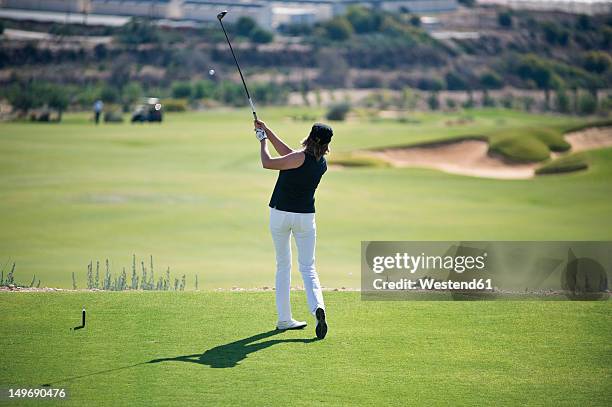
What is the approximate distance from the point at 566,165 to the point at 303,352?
28394 millimetres

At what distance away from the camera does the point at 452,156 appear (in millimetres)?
39688

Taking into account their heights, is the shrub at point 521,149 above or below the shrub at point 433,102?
above

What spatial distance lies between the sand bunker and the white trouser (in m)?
27.8

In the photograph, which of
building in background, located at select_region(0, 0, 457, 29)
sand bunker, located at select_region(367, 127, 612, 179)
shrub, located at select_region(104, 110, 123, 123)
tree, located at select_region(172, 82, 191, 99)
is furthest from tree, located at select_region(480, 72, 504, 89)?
sand bunker, located at select_region(367, 127, 612, 179)

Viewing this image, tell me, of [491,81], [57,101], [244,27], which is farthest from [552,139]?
[244,27]

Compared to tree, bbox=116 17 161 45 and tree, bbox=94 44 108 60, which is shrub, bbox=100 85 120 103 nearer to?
tree, bbox=94 44 108 60

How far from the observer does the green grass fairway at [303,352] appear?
796 centimetres

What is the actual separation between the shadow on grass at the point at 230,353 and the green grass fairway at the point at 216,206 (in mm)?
A: 6673

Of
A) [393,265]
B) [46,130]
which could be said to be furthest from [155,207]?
[46,130]

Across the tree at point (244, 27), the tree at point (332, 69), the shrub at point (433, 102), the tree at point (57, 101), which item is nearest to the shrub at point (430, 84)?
the tree at point (332, 69)

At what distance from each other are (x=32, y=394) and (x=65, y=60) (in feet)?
295

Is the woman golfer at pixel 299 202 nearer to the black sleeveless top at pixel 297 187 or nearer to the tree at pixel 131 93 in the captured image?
the black sleeveless top at pixel 297 187

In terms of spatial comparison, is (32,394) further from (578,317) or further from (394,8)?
(394,8)

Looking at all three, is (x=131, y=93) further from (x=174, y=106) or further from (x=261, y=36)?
(x=261, y=36)
